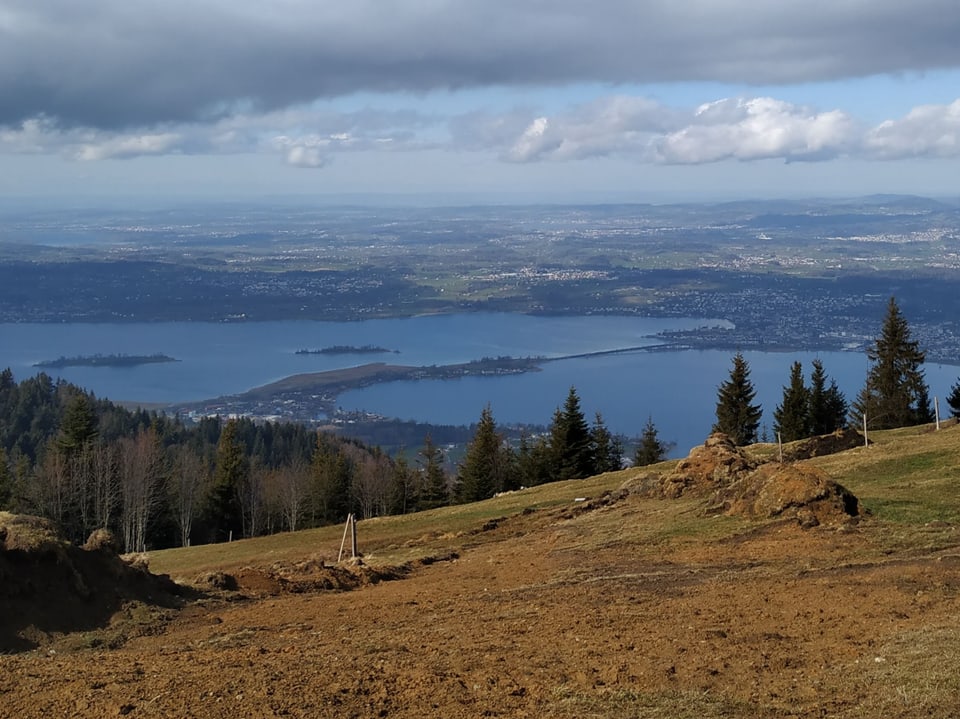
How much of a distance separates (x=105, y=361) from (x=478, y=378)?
7143cm

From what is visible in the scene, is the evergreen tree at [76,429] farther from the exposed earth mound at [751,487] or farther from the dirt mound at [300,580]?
the exposed earth mound at [751,487]

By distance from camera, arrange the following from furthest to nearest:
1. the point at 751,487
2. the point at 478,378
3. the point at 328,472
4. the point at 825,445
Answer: the point at 478,378
the point at 328,472
the point at 825,445
the point at 751,487

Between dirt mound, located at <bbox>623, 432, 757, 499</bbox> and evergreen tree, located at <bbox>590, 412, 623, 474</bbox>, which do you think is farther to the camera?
evergreen tree, located at <bbox>590, 412, 623, 474</bbox>

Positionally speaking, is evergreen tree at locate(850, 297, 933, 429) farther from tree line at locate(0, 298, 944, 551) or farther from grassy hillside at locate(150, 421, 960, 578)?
grassy hillside at locate(150, 421, 960, 578)

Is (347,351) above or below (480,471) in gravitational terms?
below

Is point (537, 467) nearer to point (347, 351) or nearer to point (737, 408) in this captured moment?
point (737, 408)

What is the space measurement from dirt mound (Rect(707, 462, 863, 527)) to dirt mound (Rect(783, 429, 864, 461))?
12.5m

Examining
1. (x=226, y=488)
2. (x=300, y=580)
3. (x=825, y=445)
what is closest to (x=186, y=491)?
(x=226, y=488)

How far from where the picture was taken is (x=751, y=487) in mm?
22031

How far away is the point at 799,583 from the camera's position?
14.7 meters

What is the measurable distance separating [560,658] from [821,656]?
125 inches

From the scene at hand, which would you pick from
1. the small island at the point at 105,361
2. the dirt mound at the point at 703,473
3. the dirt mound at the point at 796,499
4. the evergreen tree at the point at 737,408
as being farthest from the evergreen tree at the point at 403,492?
the small island at the point at 105,361

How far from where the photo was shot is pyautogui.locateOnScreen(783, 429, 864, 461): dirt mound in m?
34.0

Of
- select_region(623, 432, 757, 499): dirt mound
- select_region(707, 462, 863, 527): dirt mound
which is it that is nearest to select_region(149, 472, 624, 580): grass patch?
select_region(623, 432, 757, 499): dirt mound
